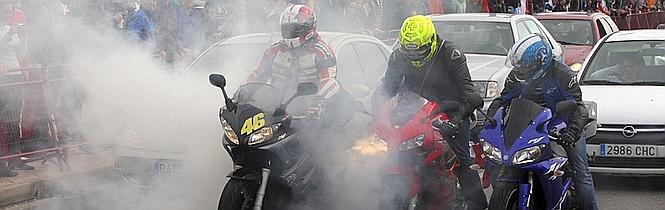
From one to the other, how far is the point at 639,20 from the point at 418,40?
64.1 feet

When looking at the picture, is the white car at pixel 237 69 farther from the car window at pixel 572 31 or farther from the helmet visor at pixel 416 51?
the car window at pixel 572 31

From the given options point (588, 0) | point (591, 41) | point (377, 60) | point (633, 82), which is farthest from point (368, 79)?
point (588, 0)

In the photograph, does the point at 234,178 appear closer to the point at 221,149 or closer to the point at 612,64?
the point at 221,149

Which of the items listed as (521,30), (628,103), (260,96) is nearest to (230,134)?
(260,96)

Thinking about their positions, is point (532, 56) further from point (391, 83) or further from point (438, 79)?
point (391, 83)

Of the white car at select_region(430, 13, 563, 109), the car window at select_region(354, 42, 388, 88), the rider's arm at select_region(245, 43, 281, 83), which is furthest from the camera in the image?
the white car at select_region(430, 13, 563, 109)

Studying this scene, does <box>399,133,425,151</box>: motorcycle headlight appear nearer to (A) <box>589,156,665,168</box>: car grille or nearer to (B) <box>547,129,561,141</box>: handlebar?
(B) <box>547,129,561,141</box>: handlebar

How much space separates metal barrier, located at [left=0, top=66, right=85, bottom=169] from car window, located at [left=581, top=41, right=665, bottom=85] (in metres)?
4.59

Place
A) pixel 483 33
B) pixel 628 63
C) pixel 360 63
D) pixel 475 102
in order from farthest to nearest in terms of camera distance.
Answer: pixel 483 33 < pixel 628 63 < pixel 360 63 < pixel 475 102

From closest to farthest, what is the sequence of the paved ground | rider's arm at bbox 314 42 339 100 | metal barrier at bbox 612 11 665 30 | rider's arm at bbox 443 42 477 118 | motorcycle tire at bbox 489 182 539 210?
motorcycle tire at bbox 489 182 539 210
rider's arm at bbox 443 42 477 118
rider's arm at bbox 314 42 339 100
the paved ground
metal barrier at bbox 612 11 665 30

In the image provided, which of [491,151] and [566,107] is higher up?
[566,107]

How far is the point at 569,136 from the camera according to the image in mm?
5121

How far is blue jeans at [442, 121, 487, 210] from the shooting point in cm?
555

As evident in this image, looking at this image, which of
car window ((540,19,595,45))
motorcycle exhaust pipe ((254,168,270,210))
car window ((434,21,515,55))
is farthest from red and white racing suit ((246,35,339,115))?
car window ((540,19,595,45))
